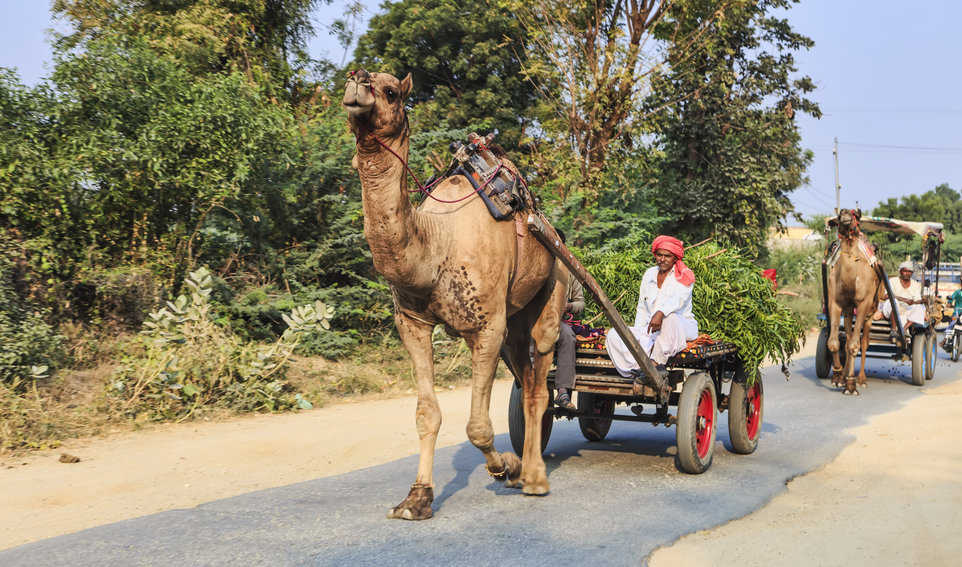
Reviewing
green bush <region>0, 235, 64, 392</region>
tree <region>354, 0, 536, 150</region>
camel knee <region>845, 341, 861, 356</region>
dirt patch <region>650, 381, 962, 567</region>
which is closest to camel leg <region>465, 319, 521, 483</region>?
dirt patch <region>650, 381, 962, 567</region>

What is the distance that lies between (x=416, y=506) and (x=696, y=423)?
109 inches

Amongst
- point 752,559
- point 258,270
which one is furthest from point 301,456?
point 258,270

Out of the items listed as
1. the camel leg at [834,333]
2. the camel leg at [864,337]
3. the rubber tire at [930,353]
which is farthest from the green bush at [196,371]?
the rubber tire at [930,353]

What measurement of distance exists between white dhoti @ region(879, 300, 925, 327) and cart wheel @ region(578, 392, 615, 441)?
8.69 meters

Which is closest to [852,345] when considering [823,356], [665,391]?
[823,356]

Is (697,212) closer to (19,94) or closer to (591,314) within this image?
(591,314)

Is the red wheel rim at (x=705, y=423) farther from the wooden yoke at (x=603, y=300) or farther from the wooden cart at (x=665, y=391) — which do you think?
the wooden yoke at (x=603, y=300)

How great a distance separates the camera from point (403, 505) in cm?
536

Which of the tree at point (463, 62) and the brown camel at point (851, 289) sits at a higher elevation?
the tree at point (463, 62)

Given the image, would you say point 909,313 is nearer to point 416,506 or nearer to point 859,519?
point 859,519

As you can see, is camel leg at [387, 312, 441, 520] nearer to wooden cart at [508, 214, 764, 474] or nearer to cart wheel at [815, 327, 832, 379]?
wooden cart at [508, 214, 764, 474]

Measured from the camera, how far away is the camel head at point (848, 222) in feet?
41.2

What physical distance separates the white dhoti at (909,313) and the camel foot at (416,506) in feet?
39.4

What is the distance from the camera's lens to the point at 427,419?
17.8 feet
